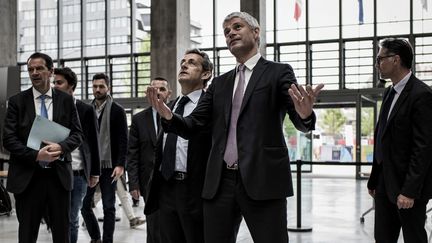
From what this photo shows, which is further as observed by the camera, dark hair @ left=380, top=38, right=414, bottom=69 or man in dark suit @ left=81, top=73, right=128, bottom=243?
man in dark suit @ left=81, top=73, right=128, bottom=243

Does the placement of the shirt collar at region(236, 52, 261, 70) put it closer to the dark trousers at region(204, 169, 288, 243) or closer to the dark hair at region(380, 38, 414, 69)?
the dark trousers at region(204, 169, 288, 243)

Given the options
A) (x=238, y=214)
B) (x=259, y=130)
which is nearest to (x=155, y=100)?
(x=259, y=130)

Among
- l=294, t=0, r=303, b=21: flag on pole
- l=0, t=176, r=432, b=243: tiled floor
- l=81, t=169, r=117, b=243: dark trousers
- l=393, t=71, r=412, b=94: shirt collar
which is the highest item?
l=294, t=0, r=303, b=21: flag on pole

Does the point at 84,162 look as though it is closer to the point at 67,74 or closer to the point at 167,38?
the point at 67,74

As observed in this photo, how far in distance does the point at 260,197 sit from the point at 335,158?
51.3ft

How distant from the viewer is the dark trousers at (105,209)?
566 cm

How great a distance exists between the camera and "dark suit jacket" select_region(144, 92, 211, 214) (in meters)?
3.26

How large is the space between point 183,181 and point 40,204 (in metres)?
1.19

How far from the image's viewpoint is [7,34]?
37.8 feet

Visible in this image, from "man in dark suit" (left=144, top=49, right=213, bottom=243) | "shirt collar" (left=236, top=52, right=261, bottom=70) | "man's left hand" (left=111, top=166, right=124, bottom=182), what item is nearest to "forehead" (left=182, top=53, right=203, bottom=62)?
"man in dark suit" (left=144, top=49, right=213, bottom=243)

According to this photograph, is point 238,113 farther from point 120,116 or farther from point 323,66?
point 323,66

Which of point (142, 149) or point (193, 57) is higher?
point (193, 57)

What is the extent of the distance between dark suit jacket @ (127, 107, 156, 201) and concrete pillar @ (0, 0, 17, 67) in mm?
7402

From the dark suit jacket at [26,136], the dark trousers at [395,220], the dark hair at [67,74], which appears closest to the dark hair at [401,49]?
the dark trousers at [395,220]
